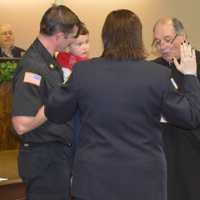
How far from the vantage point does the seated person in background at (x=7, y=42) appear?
19.9ft

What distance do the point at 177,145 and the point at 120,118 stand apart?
1.12 metres

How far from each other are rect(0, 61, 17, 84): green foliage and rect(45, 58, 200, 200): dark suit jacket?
1.93 meters

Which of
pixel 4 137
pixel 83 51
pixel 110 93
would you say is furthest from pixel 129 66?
pixel 4 137

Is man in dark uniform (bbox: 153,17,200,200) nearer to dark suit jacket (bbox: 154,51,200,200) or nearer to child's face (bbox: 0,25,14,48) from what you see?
dark suit jacket (bbox: 154,51,200,200)

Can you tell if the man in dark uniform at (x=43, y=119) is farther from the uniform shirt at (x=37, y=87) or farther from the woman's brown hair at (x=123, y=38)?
the woman's brown hair at (x=123, y=38)

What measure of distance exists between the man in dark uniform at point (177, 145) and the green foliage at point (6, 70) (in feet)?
4.06

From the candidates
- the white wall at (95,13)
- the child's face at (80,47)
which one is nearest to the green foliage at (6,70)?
the child's face at (80,47)

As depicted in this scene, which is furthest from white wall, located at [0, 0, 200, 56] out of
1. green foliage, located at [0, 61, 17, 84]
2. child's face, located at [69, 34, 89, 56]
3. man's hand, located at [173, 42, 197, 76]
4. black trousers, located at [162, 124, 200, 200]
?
man's hand, located at [173, 42, 197, 76]

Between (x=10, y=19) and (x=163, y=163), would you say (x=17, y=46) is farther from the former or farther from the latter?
(x=163, y=163)

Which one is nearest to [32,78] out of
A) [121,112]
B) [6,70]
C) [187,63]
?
[121,112]

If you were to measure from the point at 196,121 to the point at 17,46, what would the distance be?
16.0 feet

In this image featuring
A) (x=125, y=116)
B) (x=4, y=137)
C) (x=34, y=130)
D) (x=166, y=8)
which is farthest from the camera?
(x=166, y=8)

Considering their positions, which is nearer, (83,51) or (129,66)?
(129,66)

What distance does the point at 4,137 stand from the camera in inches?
153
